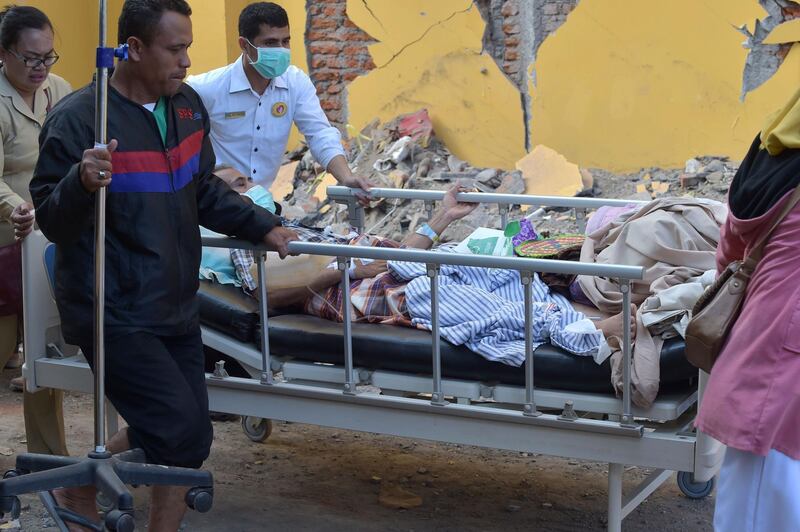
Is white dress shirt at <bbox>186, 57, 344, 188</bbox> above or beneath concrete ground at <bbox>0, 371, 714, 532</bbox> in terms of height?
above

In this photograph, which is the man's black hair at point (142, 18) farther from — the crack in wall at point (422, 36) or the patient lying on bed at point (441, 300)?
the crack in wall at point (422, 36)

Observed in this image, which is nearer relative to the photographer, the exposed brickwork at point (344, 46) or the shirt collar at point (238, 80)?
the shirt collar at point (238, 80)

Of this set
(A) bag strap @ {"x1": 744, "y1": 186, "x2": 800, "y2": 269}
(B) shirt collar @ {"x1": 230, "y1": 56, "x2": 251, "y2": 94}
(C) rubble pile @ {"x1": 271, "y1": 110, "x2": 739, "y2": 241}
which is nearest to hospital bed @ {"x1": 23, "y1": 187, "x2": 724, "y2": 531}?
(A) bag strap @ {"x1": 744, "y1": 186, "x2": 800, "y2": 269}

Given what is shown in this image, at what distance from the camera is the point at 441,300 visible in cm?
391

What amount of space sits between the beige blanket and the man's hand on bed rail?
1.14 m

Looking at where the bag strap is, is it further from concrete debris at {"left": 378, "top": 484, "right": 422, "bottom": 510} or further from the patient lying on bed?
concrete debris at {"left": 378, "top": 484, "right": 422, "bottom": 510}

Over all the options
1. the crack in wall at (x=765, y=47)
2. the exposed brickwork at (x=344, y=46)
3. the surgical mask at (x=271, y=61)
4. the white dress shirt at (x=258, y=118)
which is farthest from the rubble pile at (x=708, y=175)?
the surgical mask at (x=271, y=61)

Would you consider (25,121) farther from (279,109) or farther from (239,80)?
(279,109)

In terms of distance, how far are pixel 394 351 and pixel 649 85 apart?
5421mm

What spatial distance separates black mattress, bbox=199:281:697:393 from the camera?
140 inches

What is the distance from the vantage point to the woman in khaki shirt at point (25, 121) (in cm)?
457

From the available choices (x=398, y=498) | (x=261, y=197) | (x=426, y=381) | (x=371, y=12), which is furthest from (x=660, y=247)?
(x=371, y=12)

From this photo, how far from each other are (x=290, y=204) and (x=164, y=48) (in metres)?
6.05

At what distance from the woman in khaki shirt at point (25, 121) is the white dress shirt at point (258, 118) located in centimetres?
74
